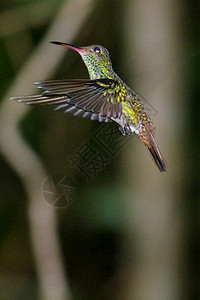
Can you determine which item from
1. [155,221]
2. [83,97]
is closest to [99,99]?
[83,97]

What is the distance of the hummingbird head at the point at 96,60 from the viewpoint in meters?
0.70

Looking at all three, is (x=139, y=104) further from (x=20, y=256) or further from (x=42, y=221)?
(x=20, y=256)

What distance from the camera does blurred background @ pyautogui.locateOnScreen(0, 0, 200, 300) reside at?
2.85 meters

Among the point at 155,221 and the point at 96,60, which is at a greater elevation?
the point at 96,60

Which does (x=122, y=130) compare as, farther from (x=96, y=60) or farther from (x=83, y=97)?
(x=96, y=60)

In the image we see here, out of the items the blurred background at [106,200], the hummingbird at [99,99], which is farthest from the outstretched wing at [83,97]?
the blurred background at [106,200]

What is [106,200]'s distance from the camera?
3.39m

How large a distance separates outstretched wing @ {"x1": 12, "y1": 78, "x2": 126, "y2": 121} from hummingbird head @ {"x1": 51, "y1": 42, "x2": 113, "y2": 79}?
0.20ft

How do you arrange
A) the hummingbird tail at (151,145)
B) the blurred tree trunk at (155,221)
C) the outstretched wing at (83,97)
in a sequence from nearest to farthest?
the outstretched wing at (83,97), the hummingbird tail at (151,145), the blurred tree trunk at (155,221)

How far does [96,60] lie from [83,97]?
20 centimetres

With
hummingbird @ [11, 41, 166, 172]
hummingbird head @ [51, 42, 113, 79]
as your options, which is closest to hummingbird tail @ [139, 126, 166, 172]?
hummingbird @ [11, 41, 166, 172]

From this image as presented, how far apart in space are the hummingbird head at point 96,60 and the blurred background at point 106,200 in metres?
1.63

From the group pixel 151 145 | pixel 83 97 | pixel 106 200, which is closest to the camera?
pixel 83 97

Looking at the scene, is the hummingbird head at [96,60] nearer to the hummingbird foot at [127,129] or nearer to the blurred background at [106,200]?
the hummingbird foot at [127,129]
